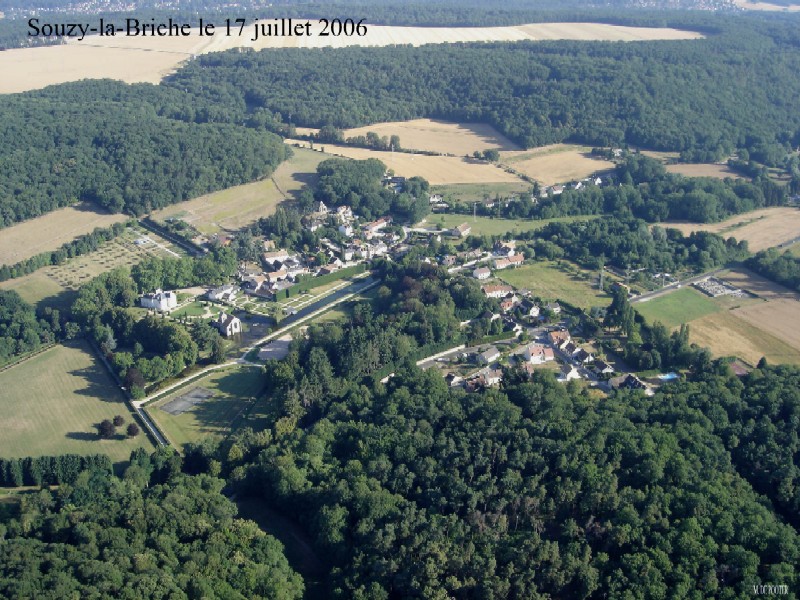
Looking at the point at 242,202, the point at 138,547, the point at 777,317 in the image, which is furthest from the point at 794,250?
the point at 138,547

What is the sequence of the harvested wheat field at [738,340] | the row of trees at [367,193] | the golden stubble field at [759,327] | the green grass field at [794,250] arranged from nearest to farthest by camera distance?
the harvested wheat field at [738,340] < the golden stubble field at [759,327] < the green grass field at [794,250] < the row of trees at [367,193]

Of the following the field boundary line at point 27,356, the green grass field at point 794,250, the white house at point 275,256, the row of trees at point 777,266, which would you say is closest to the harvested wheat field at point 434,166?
the white house at point 275,256

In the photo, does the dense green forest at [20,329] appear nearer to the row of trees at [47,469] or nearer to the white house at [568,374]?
the row of trees at [47,469]

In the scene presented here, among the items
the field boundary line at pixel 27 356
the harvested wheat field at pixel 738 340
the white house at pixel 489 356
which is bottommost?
the field boundary line at pixel 27 356

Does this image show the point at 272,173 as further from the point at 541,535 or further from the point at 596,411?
the point at 541,535

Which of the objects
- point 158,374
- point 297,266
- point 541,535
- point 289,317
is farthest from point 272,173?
point 541,535

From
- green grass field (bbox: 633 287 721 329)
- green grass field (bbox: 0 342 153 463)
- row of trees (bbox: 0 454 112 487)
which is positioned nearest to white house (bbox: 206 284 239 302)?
green grass field (bbox: 0 342 153 463)
